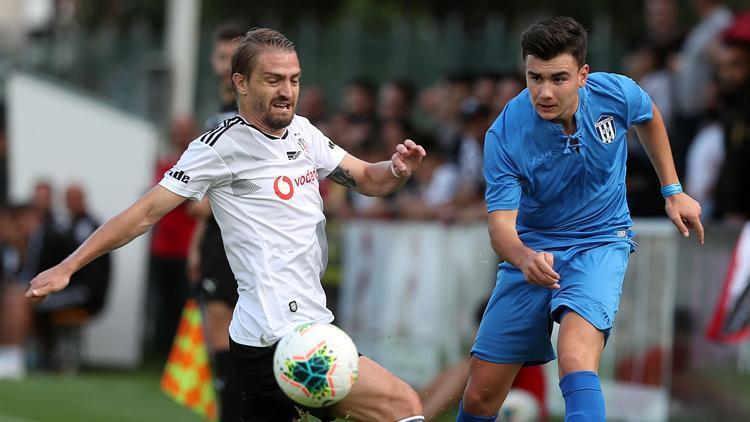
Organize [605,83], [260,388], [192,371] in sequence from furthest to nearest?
[192,371] → [605,83] → [260,388]

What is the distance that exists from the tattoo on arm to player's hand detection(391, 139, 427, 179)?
1.01 feet

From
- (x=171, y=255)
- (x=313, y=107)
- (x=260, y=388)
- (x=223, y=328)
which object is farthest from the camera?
(x=171, y=255)

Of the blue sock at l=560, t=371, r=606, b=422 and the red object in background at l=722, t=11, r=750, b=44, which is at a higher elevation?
the red object in background at l=722, t=11, r=750, b=44

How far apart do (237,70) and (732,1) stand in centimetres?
1882

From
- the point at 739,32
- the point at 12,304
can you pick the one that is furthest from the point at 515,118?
the point at 12,304

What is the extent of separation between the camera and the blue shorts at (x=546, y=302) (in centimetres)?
682

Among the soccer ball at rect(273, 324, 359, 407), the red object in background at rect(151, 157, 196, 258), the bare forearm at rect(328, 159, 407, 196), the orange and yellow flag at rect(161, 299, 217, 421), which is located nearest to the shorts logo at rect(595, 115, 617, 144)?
the bare forearm at rect(328, 159, 407, 196)

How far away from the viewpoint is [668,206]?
729 centimetres

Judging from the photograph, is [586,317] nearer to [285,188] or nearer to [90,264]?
[285,188]

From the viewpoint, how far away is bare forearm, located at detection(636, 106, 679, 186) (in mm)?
7297

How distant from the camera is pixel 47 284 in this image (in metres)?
6.23

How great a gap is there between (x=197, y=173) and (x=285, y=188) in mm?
417

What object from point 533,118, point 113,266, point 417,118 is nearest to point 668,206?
point 533,118

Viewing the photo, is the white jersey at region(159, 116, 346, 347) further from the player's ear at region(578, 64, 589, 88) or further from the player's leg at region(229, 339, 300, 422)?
the player's ear at region(578, 64, 589, 88)
